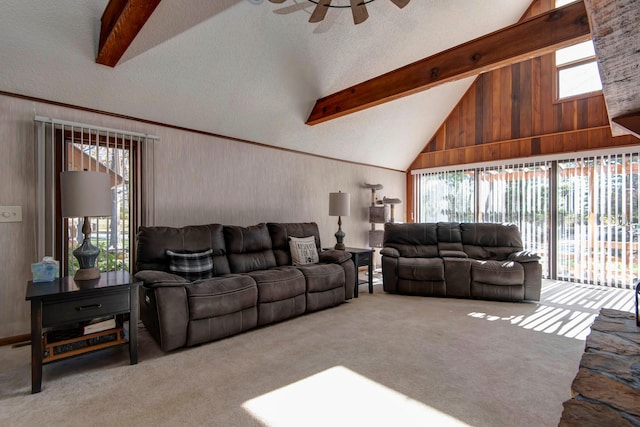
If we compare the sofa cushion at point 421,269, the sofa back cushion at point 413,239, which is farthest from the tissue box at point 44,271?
the sofa back cushion at point 413,239

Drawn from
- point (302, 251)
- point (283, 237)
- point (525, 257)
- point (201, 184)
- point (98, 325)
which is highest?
point (201, 184)

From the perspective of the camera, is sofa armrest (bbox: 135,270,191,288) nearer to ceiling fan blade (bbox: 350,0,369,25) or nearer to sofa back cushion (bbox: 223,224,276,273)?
sofa back cushion (bbox: 223,224,276,273)

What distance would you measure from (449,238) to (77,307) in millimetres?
4629

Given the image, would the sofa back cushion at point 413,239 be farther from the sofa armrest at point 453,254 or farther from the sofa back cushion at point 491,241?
the sofa back cushion at point 491,241

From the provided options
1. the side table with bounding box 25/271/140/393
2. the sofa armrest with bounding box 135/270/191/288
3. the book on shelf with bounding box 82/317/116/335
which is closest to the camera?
the side table with bounding box 25/271/140/393

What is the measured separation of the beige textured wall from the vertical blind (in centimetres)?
9

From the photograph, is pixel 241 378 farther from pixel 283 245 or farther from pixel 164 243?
pixel 283 245

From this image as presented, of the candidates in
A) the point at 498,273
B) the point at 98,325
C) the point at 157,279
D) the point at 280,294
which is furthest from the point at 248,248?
the point at 498,273

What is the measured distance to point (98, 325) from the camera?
2385 mm

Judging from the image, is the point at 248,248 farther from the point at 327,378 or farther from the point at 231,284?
the point at 327,378

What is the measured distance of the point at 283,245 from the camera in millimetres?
3963

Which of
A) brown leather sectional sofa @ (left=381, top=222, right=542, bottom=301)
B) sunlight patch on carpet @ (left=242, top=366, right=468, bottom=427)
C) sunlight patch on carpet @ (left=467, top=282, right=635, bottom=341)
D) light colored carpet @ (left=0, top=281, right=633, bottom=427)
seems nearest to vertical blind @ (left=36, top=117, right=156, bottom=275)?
light colored carpet @ (left=0, top=281, right=633, bottom=427)

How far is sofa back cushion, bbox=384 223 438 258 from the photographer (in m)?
4.88

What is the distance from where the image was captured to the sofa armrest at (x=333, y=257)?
3887 millimetres
